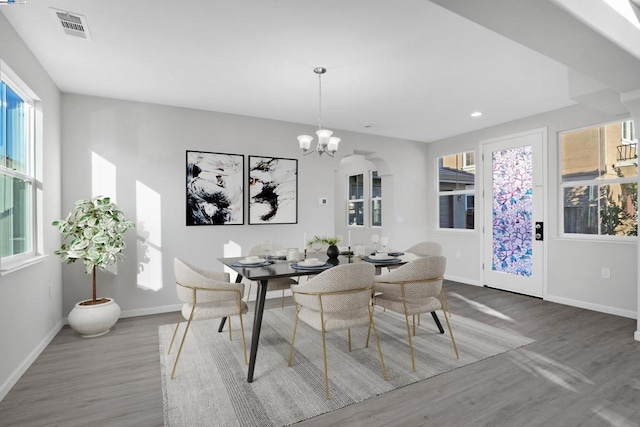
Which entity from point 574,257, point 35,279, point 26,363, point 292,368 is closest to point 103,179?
point 35,279

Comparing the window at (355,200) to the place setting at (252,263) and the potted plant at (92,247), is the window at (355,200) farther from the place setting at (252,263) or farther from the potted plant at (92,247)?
the potted plant at (92,247)

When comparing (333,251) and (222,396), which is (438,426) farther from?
(333,251)

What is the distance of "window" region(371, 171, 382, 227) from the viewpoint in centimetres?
749

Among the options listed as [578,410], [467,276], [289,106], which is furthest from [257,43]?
[467,276]

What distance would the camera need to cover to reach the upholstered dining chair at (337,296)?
7.31 ft

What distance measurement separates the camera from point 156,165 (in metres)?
4.04

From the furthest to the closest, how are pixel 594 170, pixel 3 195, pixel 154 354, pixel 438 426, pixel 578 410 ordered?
1. pixel 594 170
2. pixel 154 354
3. pixel 3 195
4. pixel 578 410
5. pixel 438 426

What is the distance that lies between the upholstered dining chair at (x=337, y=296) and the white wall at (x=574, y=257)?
3.33m

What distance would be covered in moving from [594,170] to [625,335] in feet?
6.44

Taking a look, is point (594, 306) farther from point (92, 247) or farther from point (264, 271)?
point (92, 247)

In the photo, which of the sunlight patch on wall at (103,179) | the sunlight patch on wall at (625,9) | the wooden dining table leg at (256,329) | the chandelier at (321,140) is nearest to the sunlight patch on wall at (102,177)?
the sunlight patch on wall at (103,179)

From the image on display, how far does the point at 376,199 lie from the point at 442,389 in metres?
5.54

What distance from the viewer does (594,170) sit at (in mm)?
4090

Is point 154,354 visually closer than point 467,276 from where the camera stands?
Yes
